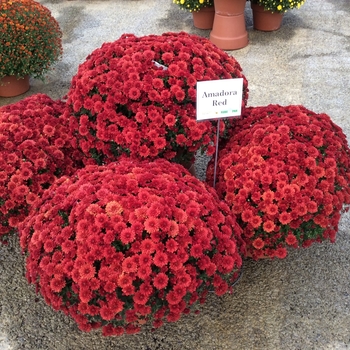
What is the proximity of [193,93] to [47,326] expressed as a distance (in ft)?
4.27

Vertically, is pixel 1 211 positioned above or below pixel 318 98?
above

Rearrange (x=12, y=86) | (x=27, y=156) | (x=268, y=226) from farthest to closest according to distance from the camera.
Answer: (x=12, y=86)
(x=27, y=156)
(x=268, y=226)

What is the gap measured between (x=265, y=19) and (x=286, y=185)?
11.6ft

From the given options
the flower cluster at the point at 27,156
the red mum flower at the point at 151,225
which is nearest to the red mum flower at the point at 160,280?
the red mum flower at the point at 151,225

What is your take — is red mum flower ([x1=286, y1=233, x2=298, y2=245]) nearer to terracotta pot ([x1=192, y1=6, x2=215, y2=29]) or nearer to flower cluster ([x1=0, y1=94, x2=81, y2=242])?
flower cluster ([x1=0, y1=94, x2=81, y2=242])

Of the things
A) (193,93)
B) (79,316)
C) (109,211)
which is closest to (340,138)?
(193,93)

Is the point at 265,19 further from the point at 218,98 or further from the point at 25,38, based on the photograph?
the point at 218,98

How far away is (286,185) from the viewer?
193 cm

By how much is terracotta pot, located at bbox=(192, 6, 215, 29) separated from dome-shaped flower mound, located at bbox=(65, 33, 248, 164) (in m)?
3.00

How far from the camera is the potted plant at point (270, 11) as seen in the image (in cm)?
462

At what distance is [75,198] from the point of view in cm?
175

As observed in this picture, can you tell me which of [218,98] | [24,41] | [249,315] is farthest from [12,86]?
[249,315]

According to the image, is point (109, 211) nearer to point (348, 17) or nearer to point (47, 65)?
point (47, 65)

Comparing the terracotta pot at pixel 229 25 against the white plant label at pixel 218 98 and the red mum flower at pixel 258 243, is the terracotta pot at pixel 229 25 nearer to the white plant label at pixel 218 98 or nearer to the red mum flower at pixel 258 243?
the white plant label at pixel 218 98
